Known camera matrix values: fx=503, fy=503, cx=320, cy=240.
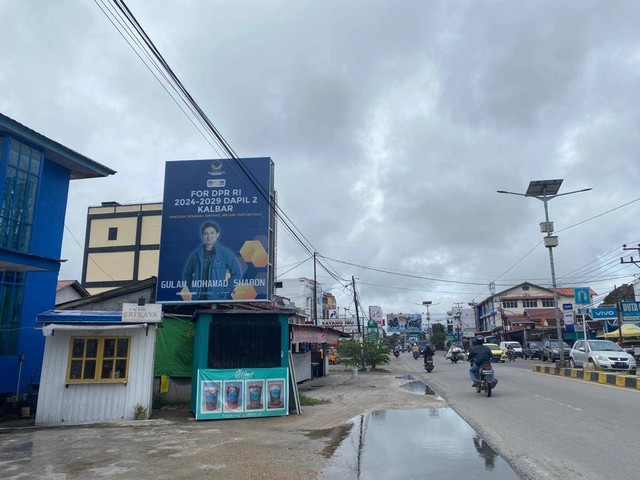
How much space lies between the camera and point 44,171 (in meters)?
14.7

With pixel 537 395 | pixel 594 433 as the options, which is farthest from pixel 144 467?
pixel 537 395

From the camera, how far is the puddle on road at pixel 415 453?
21.8 feet

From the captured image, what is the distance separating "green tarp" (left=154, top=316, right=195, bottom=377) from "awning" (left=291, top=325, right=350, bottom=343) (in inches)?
131

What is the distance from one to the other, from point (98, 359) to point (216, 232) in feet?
23.4

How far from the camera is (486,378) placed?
14.8 m

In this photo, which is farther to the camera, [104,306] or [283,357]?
[104,306]

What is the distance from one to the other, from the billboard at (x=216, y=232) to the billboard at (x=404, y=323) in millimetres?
105681

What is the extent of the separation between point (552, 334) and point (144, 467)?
61001 millimetres

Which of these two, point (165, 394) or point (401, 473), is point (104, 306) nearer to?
point (165, 394)

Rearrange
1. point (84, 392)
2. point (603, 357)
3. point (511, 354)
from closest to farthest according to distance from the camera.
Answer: point (84, 392), point (603, 357), point (511, 354)

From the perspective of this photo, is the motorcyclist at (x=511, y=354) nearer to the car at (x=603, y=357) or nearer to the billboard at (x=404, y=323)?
the car at (x=603, y=357)

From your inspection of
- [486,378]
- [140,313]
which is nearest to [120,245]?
[140,313]

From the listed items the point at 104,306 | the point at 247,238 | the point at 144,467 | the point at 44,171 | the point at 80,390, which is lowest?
the point at 144,467

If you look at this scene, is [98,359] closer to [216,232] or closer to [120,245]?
[216,232]
